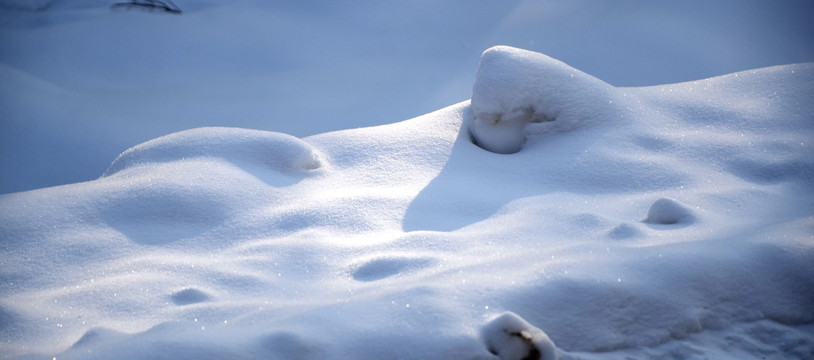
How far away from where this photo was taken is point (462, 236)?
66.5 inches

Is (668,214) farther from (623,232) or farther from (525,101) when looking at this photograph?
(525,101)

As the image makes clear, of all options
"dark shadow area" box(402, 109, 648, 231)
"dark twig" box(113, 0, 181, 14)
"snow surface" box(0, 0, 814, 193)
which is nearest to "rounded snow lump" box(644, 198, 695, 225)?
"dark shadow area" box(402, 109, 648, 231)

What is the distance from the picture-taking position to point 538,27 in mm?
4449

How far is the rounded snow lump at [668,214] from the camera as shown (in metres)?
1.67

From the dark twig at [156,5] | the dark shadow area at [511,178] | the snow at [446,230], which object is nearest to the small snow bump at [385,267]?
the snow at [446,230]

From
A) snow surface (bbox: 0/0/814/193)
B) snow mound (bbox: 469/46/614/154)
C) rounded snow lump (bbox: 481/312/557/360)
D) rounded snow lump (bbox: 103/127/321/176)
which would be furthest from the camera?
snow surface (bbox: 0/0/814/193)

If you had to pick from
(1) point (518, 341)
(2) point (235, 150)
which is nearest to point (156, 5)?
(2) point (235, 150)

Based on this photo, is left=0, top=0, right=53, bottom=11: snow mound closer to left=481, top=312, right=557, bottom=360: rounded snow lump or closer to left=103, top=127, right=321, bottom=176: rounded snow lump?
left=103, top=127, right=321, bottom=176: rounded snow lump

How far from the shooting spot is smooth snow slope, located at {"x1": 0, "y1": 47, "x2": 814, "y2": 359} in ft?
4.15

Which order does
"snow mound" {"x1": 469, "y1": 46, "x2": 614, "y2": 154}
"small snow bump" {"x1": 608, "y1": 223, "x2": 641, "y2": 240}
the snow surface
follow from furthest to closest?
the snow surface, "snow mound" {"x1": 469, "y1": 46, "x2": 614, "y2": 154}, "small snow bump" {"x1": 608, "y1": 223, "x2": 641, "y2": 240}

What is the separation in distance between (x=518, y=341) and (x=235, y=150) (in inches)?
52.2

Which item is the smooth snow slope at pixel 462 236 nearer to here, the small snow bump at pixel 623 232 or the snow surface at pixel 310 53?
the small snow bump at pixel 623 232

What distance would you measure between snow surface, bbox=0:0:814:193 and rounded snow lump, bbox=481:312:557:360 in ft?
8.14

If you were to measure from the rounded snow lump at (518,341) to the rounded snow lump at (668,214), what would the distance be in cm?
66
